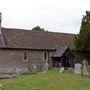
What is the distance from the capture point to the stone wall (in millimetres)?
48219

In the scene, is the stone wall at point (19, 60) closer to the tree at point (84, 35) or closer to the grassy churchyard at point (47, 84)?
the tree at point (84, 35)

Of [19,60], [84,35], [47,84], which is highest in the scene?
[84,35]

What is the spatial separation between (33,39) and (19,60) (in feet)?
20.6

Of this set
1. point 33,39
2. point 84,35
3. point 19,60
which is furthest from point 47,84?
point 33,39

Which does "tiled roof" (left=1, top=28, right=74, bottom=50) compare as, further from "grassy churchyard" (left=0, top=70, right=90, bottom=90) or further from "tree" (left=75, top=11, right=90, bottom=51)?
"grassy churchyard" (left=0, top=70, right=90, bottom=90)

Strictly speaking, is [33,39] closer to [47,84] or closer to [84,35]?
[84,35]

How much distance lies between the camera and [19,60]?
50094 millimetres

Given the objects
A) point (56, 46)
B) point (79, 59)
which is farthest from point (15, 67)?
point (79, 59)

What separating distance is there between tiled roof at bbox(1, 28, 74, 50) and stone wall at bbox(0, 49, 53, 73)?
3.38 ft

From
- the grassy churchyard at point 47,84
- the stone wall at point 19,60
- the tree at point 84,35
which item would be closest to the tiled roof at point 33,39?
the stone wall at point 19,60

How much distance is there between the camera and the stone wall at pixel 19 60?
48.2 meters

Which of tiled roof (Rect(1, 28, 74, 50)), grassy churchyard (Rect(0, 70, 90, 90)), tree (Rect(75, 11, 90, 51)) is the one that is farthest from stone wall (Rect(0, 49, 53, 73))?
grassy churchyard (Rect(0, 70, 90, 90))

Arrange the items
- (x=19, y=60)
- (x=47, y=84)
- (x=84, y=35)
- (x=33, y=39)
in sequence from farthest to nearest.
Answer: (x=33, y=39)
(x=19, y=60)
(x=84, y=35)
(x=47, y=84)

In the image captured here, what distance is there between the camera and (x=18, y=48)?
164 feet
